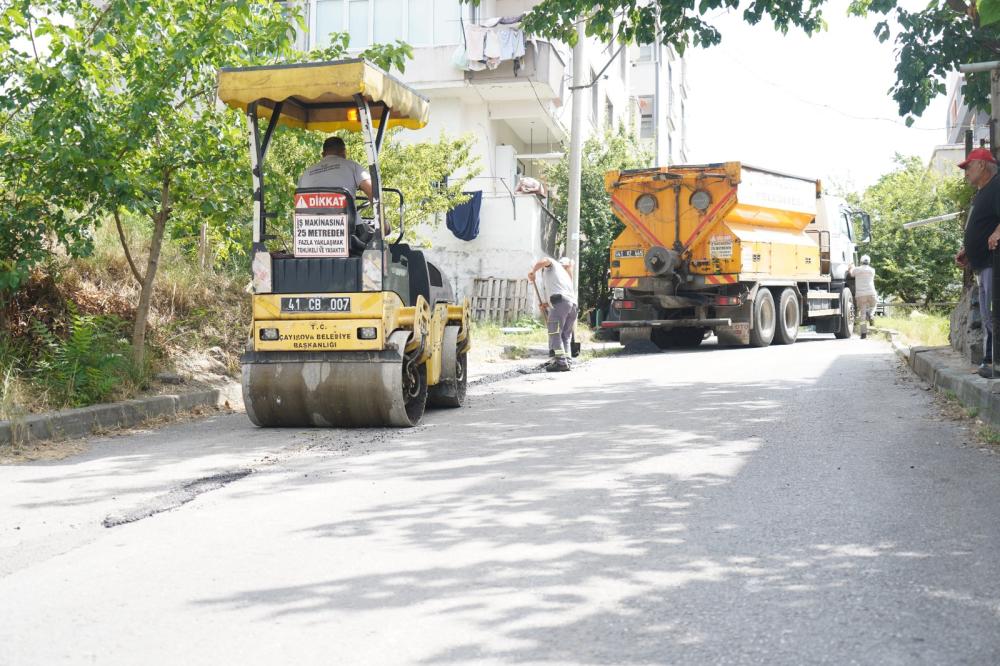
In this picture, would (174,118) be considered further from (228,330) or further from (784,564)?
(784,564)

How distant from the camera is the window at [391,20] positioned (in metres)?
25.2

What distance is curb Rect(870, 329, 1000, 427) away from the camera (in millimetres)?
8250

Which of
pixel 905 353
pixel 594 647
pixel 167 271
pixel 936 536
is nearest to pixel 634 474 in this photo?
pixel 936 536

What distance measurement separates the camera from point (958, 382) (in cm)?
974

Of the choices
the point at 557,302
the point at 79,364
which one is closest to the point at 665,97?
the point at 557,302

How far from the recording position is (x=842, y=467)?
21.8 ft

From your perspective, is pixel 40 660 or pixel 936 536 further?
pixel 936 536

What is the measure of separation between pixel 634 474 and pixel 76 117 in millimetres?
5682

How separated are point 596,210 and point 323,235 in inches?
741

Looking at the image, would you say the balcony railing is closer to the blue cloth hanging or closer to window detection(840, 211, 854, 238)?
the blue cloth hanging

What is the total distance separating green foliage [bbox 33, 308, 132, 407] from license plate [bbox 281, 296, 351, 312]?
1.93 meters

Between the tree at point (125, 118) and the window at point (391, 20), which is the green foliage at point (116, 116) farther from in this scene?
the window at point (391, 20)

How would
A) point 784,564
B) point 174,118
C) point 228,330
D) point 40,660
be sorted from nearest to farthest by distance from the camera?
point 40,660 → point 784,564 → point 174,118 → point 228,330

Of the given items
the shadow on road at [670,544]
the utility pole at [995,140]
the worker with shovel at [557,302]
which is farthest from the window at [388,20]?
the shadow on road at [670,544]
